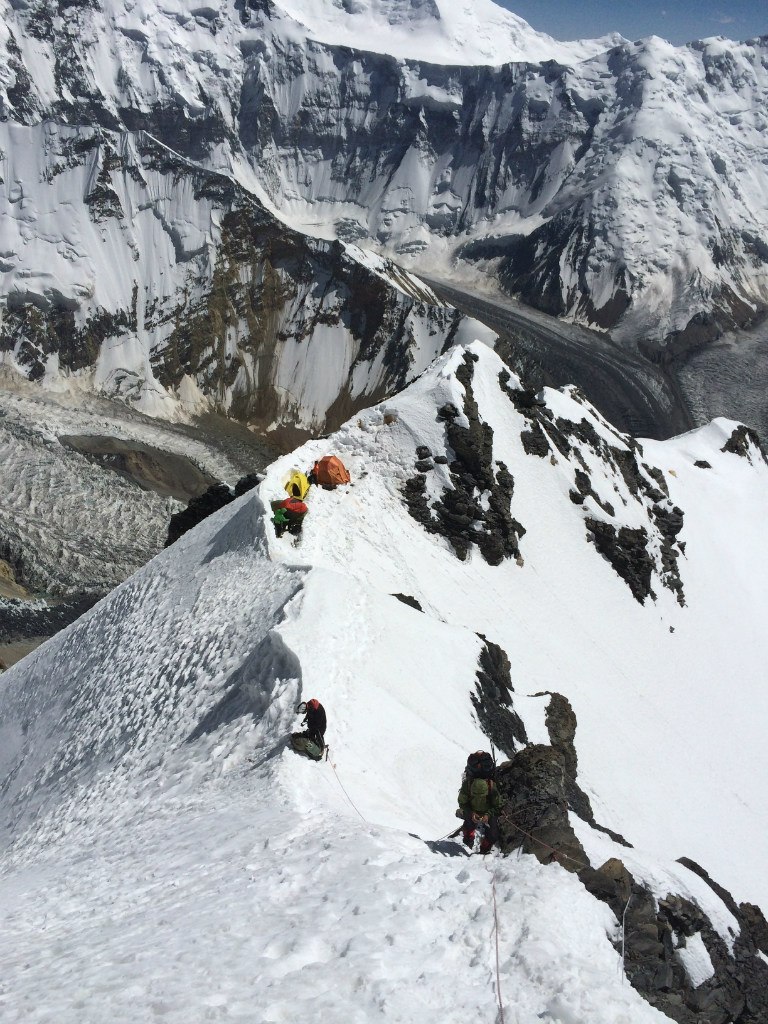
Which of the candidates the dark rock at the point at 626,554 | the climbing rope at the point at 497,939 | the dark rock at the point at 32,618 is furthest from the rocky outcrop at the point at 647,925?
the dark rock at the point at 32,618

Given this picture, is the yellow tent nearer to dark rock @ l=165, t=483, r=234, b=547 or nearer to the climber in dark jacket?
dark rock @ l=165, t=483, r=234, b=547

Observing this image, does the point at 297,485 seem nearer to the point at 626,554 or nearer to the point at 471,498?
the point at 471,498

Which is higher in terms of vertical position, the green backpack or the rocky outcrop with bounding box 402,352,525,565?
the green backpack

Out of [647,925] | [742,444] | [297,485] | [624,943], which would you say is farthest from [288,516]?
[742,444]

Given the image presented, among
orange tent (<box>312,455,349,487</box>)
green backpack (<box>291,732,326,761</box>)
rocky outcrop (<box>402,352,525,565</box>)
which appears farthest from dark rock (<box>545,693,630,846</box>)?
orange tent (<box>312,455,349,487</box>)

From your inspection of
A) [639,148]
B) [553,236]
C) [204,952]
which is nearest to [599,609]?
[204,952]

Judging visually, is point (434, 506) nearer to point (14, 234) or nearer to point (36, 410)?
point (36, 410)
